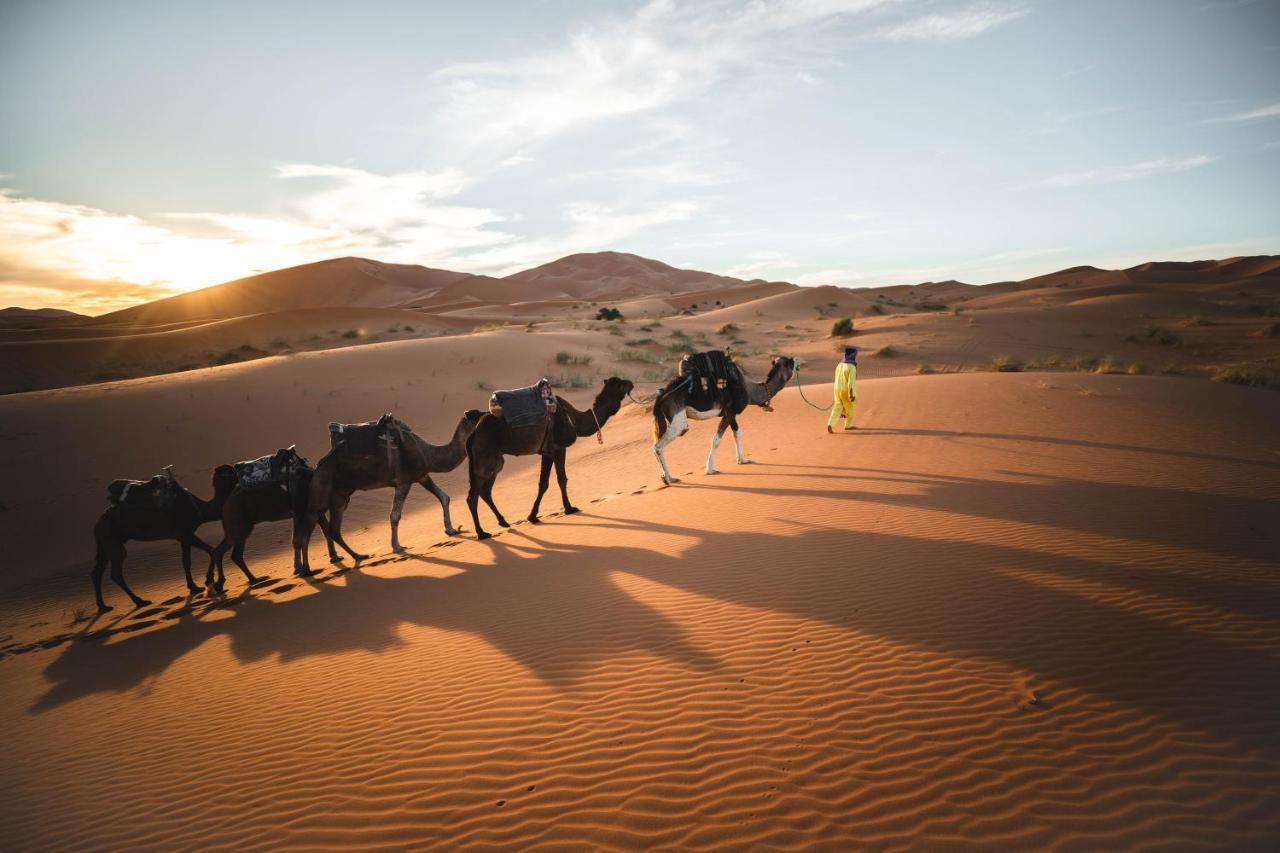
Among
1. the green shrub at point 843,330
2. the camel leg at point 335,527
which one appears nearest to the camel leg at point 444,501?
the camel leg at point 335,527

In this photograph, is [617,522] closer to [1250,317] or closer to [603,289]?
[1250,317]

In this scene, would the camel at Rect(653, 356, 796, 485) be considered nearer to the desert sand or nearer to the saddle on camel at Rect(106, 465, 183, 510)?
the desert sand

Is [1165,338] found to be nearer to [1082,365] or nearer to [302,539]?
[1082,365]

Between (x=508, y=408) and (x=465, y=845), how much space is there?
276 inches

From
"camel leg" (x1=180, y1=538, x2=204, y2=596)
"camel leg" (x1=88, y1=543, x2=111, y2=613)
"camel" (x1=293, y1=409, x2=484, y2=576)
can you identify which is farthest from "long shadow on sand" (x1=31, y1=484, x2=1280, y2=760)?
"camel leg" (x1=88, y1=543, x2=111, y2=613)

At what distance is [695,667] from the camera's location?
4797mm

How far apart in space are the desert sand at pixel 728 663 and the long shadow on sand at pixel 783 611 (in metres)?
0.04

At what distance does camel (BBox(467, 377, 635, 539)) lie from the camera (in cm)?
972

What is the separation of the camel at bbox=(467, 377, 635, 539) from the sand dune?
0.89 m

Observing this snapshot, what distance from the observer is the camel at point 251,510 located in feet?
28.9

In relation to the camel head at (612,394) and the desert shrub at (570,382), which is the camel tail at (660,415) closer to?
the camel head at (612,394)

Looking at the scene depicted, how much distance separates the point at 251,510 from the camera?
8.95 metres

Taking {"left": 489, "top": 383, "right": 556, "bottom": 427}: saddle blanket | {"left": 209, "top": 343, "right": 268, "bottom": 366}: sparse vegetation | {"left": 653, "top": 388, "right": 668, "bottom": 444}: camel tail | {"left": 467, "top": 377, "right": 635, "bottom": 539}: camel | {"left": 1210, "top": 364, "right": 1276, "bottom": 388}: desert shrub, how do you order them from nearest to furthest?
{"left": 489, "top": 383, "right": 556, "bottom": 427}: saddle blanket → {"left": 467, "top": 377, "right": 635, "bottom": 539}: camel → {"left": 653, "top": 388, "right": 668, "bottom": 444}: camel tail → {"left": 1210, "top": 364, "right": 1276, "bottom": 388}: desert shrub → {"left": 209, "top": 343, "right": 268, "bottom": 366}: sparse vegetation

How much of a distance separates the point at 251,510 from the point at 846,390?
1176 centimetres
